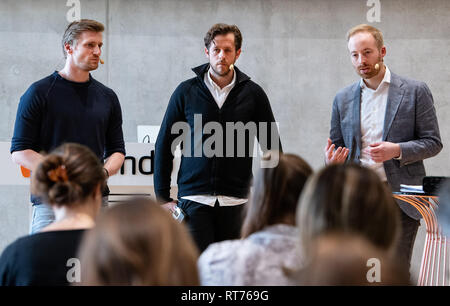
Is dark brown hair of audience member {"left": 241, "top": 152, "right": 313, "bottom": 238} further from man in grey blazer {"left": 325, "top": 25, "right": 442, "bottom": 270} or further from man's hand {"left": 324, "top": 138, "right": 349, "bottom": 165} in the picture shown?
man in grey blazer {"left": 325, "top": 25, "right": 442, "bottom": 270}

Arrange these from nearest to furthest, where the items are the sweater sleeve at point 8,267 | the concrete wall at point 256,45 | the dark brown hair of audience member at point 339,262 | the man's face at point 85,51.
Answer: the dark brown hair of audience member at point 339,262 < the sweater sleeve at point 8,267 < the man's face at point 85,51 < the concrete wall at point 256,45

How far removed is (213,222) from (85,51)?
1123 millimetres

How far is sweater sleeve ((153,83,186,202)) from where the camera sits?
3227mm

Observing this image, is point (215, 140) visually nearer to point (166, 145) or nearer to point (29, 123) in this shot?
point (166, 145)

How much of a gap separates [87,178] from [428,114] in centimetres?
211

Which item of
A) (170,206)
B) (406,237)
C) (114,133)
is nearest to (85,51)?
(114,133)

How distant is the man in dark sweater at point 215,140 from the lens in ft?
10.2

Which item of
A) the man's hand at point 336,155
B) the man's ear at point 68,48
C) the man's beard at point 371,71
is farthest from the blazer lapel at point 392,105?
the man's ear at point 68,48

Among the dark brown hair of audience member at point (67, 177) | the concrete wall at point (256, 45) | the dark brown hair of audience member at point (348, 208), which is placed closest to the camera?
the dark brown hair of audience member at point (348, 208)

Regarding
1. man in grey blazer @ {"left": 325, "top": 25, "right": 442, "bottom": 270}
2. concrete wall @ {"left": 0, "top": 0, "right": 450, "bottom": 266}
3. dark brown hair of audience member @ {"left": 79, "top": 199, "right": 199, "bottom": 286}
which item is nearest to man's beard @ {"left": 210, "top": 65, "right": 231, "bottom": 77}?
man in grey blazer @ {"left": 325, "top": 25, "right": 442, "bottom": 270}

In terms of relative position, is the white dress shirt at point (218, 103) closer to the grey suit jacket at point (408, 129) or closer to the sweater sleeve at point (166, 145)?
the sweater sleeve at point (166, 145)

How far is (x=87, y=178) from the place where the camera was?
1860 mm

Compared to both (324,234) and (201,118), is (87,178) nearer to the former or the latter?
(324,234)
